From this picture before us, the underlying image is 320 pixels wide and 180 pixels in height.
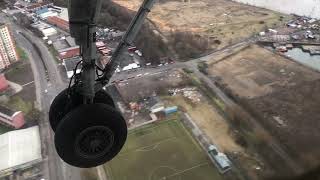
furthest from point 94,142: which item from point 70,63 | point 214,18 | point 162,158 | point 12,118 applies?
point 214,18

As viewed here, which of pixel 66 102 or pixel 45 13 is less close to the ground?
pixel 66 102

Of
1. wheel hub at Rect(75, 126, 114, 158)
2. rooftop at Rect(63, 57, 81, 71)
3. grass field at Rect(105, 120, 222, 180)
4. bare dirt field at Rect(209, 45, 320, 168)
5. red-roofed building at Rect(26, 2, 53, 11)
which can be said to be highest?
wheel hub at Rect(75, 126, 114, 158)

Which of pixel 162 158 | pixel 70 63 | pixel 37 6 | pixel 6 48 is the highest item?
pixel 37 6

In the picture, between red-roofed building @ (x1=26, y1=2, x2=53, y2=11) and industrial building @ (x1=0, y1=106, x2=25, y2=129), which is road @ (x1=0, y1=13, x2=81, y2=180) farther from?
red-roofed building @ (x1=26, y1=2, x2=53, y2=11)

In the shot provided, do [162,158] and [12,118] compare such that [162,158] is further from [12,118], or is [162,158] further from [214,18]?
[214,18]

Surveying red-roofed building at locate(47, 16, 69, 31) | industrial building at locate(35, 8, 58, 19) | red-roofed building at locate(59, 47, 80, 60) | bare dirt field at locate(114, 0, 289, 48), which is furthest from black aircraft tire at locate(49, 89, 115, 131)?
industrial building at locate(35, 8, 58, 19)

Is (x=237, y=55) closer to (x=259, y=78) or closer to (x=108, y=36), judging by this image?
(x=259, y=78)

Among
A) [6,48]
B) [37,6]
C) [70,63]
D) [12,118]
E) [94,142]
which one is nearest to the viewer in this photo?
[94,142]

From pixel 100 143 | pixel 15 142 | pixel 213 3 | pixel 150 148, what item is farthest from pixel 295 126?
pixel 213 3
